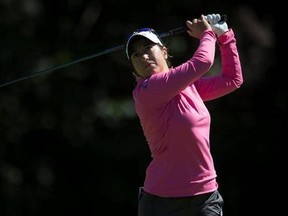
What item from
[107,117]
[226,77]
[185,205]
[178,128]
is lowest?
[185,205]

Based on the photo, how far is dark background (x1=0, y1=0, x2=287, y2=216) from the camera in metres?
7.71

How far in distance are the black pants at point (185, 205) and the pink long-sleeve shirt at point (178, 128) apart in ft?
0.07

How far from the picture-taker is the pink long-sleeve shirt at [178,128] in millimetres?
3137

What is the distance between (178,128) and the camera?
315cm

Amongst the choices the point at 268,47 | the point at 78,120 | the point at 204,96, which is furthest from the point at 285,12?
the point at 204,96

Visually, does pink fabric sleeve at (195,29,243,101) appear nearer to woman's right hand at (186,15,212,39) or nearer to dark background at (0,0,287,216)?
woman's right hand at (186,15,212,39)

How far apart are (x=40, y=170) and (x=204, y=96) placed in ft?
15.3

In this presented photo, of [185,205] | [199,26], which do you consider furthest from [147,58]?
[185,205]

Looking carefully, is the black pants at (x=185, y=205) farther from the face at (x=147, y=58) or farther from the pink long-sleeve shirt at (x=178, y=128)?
the face at (x=147, y=58)

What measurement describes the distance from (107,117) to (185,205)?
460 cm

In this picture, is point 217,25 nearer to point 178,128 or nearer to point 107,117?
point 178,128

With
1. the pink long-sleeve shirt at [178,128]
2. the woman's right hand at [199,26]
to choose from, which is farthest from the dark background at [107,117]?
the pink long-sleeve shirt at [178,128]

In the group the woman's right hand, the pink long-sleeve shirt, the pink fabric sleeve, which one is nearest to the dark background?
the pink fabric sleeve

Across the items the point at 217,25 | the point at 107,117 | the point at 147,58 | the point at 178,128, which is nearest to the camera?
the point at 178,128
